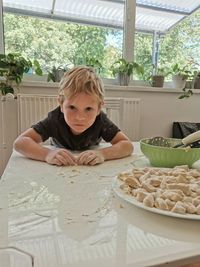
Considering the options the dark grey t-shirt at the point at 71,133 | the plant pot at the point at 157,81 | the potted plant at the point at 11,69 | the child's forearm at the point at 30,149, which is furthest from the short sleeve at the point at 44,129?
the plant pot at the point at 157,81

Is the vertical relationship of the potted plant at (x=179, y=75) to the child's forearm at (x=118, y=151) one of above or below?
above

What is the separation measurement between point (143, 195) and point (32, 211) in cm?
21

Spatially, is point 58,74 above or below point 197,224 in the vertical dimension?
above

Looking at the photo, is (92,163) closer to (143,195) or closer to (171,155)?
(171,155)

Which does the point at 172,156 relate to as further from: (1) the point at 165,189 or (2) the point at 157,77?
(2) the point at 157,77

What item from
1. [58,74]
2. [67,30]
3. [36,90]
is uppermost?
[67,30]

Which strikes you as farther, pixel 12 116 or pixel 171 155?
pixel 12 116

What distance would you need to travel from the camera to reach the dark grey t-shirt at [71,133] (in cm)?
113

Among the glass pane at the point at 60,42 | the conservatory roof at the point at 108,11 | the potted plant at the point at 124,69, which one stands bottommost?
the potted plant at the point at 124,69

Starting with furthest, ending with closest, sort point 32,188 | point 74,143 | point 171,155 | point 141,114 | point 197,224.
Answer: point 141,114 < point 74,143 < point 171,155 < point 32,188 < point 197,224

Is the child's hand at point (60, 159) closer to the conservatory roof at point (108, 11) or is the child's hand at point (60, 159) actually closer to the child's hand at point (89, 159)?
the child's hand at point (89, 159)

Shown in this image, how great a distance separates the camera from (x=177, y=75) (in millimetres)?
2648

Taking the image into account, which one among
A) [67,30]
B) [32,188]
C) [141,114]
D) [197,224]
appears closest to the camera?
[197,224]

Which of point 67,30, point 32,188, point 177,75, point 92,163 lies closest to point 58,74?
point 67,30
